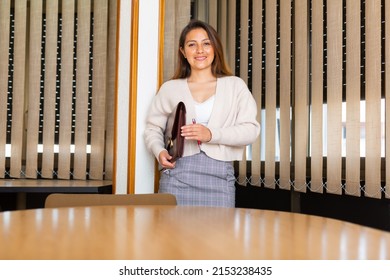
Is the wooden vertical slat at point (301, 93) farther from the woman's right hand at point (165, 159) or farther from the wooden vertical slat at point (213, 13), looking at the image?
the woman's right hand at point (165, 159)

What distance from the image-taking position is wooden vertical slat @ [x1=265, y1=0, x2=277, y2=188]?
301cm

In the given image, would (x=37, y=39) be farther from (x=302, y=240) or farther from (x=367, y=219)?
(x=302, y=240)

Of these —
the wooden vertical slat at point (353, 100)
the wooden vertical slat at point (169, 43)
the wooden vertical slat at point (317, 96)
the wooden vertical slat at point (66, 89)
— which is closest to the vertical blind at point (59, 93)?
the wooden vertical slat at point (66, 89)

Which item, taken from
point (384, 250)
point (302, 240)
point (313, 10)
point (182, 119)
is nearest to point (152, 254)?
point (302, 240)

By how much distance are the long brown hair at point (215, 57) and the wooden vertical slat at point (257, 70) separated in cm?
71

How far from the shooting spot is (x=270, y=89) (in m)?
3.02

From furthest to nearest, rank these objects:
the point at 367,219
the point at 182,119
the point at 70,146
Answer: the point at 70,146
the point at 367,219
the point at 182,119

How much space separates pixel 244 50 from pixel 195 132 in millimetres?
1300

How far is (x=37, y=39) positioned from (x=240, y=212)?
2.86 meters

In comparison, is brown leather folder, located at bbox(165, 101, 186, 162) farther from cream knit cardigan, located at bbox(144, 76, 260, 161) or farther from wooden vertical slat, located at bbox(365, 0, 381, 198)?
wooden vertical slat, located at bbox(365, 0, 381, 198)

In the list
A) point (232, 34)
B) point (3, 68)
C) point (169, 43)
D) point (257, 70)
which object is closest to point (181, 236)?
point (169, 43)

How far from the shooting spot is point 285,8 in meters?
2.93

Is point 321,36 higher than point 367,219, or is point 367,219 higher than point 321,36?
point 321,36
